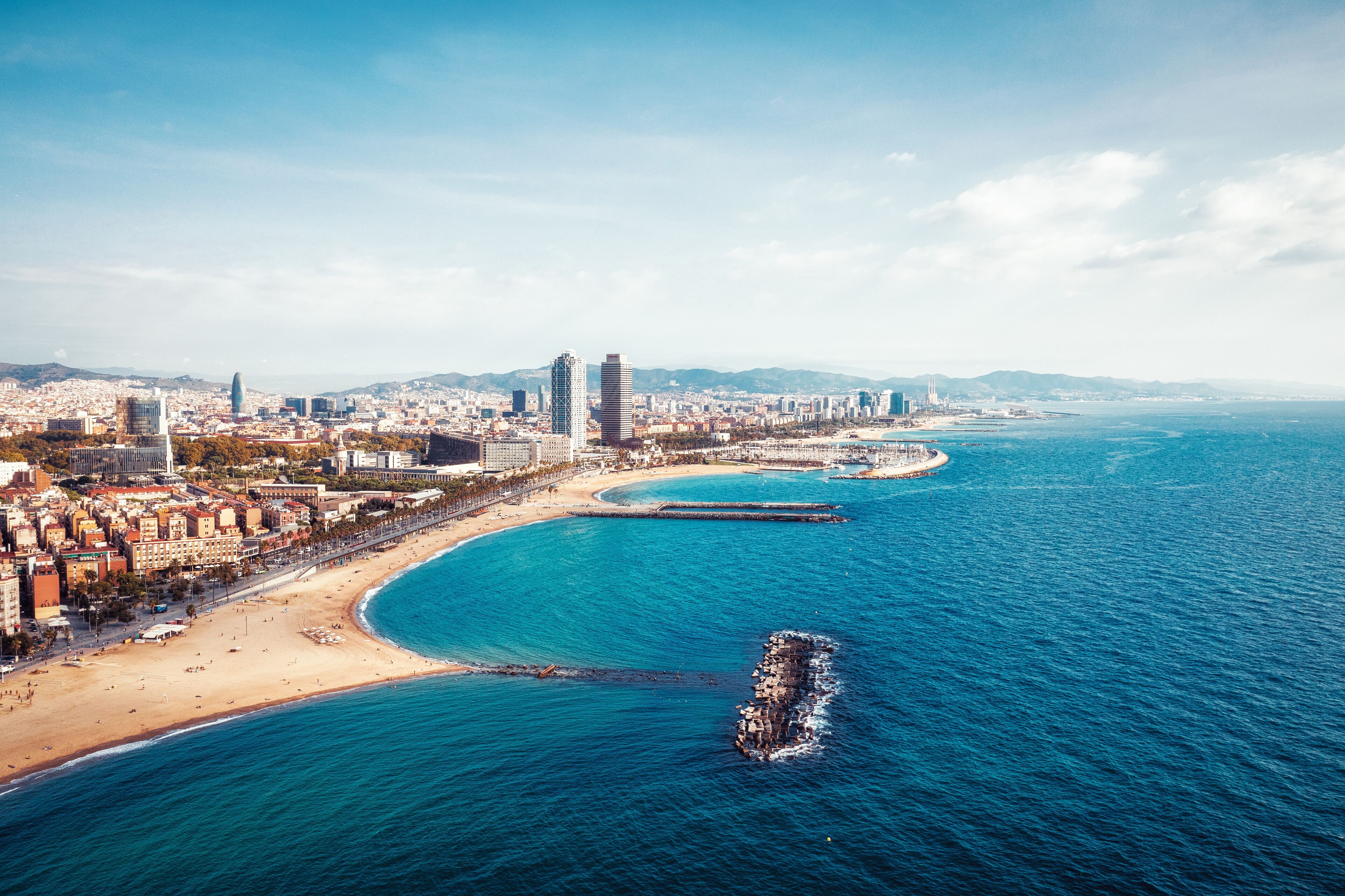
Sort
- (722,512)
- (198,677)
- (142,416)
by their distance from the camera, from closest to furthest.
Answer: (198,677) → (722,512) → (142,416)

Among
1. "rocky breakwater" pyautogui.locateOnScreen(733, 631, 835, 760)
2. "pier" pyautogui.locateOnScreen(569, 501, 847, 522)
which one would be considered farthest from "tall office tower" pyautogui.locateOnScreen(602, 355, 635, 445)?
"rocky breakwater" pyautogui.locateOnScreen(733, 631, 835, 760)

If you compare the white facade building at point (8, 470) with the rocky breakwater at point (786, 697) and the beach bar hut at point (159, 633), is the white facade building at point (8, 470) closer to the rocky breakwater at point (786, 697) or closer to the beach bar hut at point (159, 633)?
the beach bar hut at point (159, 633)

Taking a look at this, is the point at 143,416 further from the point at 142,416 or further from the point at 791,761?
the point at 791,761

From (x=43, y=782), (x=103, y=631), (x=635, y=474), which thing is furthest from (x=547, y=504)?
(x=43, y=782)

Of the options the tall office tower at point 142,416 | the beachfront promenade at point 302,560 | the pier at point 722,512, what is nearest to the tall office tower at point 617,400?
the beachfront promenade at point 302,560

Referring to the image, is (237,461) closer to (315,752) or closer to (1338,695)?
(315,752)

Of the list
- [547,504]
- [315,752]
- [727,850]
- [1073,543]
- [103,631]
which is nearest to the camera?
[727,850]

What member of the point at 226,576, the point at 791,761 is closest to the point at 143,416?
the point at 226,576
